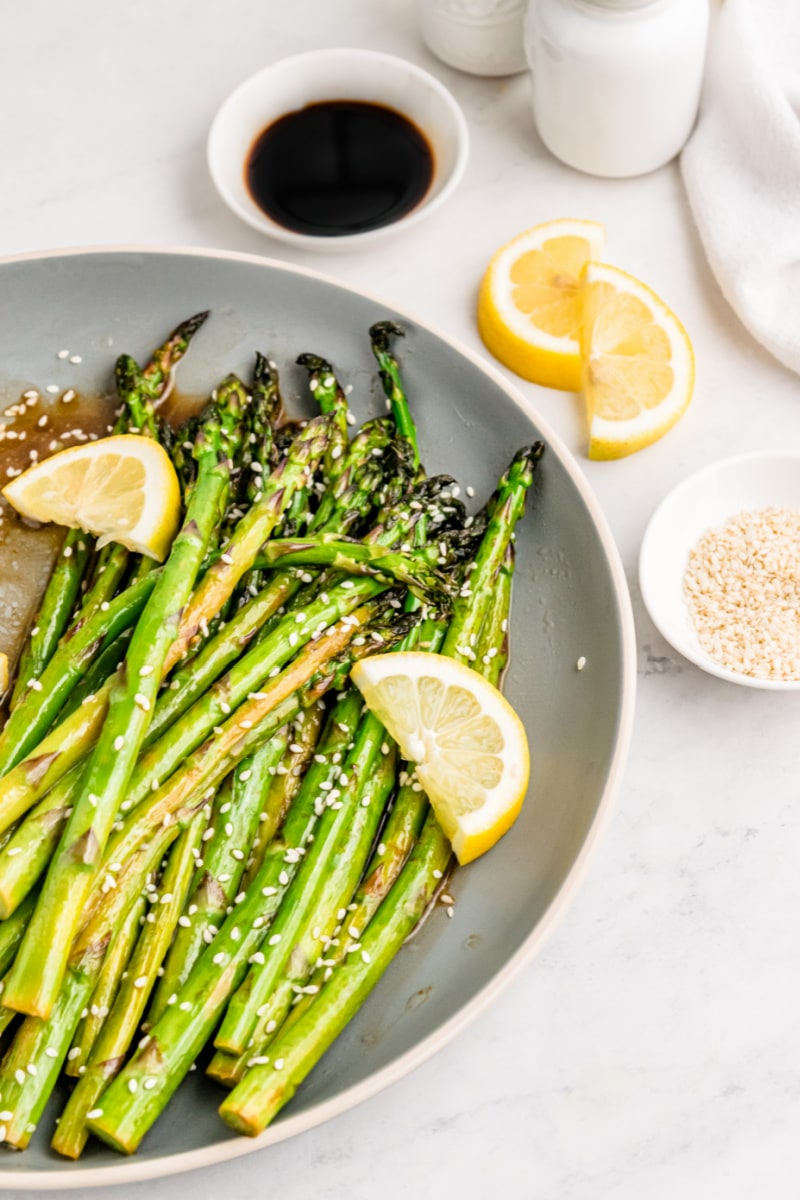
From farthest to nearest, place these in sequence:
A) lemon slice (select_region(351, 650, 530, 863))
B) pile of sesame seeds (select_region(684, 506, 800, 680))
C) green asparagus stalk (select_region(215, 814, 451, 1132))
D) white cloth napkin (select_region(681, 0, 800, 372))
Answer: white cloth napkin (select_region(681, 0, 800, 372)), pile of sesame seeds (select_region(684, 506, 800, 680)), lemon slice (select_region(351, 650, 530, 863)), green asparagus stalk (select_region(215, 814, 451, 1132))

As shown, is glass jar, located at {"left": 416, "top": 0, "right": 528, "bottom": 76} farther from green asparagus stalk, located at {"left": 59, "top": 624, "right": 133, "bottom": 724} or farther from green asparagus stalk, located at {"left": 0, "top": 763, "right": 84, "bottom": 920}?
green asparagus stalk, located at {"left": 0, "top": 763, "right": 84, "bottom": 920}

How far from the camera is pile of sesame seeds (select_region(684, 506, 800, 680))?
292 cm

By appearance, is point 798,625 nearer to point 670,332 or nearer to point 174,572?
point 670,332

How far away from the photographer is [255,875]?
2568 millimetres

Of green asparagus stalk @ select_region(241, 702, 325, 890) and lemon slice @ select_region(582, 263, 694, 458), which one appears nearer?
green asparagus stalk @ select_region(241, 702, 325, 890)

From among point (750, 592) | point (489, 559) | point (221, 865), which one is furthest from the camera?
point (750, 592)

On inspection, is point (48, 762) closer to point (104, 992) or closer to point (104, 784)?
point (104, 784)

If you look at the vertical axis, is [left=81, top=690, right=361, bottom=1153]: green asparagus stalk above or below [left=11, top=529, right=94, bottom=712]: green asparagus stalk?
below

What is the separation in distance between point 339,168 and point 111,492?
1470 mm

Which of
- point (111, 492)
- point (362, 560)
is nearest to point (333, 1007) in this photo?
point (362, 560)

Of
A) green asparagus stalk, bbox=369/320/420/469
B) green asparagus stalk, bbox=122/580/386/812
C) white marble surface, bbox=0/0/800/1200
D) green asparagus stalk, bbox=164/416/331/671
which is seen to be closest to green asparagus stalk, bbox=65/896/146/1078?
green asparagus stalk, bbox=122/580/386/812

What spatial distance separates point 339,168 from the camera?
12.1 ft

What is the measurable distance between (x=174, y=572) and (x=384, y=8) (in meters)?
2.58

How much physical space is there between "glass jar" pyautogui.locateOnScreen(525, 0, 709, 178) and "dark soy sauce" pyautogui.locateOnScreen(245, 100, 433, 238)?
445 mm
